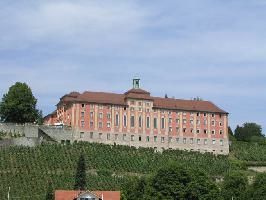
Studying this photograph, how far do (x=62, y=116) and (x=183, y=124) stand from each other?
71.5ft

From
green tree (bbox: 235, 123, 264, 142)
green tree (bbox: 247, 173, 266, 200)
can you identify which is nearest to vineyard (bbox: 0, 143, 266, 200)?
green tree (bbox: 247, 173, 266, 200)

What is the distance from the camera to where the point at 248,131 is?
159000mm

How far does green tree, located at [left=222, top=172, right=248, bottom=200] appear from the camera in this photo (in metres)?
90.0

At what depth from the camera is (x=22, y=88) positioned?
125000 mm

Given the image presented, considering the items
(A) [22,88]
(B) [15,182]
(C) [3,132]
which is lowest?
(B) [15,182]

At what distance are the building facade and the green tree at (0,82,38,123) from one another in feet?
20.5

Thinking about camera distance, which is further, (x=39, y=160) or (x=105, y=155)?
(x=105, y=155)

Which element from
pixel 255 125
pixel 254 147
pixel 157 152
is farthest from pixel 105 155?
pixel 255 125

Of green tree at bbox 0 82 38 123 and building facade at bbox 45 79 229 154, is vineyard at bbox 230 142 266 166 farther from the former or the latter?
green tree at bbox 0 82 38 123

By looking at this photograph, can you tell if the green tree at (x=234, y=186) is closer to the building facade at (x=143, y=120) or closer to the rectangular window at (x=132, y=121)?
the building facade at (x=143, y=120)

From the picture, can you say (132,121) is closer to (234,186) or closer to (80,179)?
(234,186)

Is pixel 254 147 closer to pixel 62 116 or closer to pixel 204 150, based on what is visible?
pixel 204 150

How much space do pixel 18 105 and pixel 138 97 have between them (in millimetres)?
21030

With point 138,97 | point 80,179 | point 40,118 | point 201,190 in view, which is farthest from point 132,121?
point 201,190
